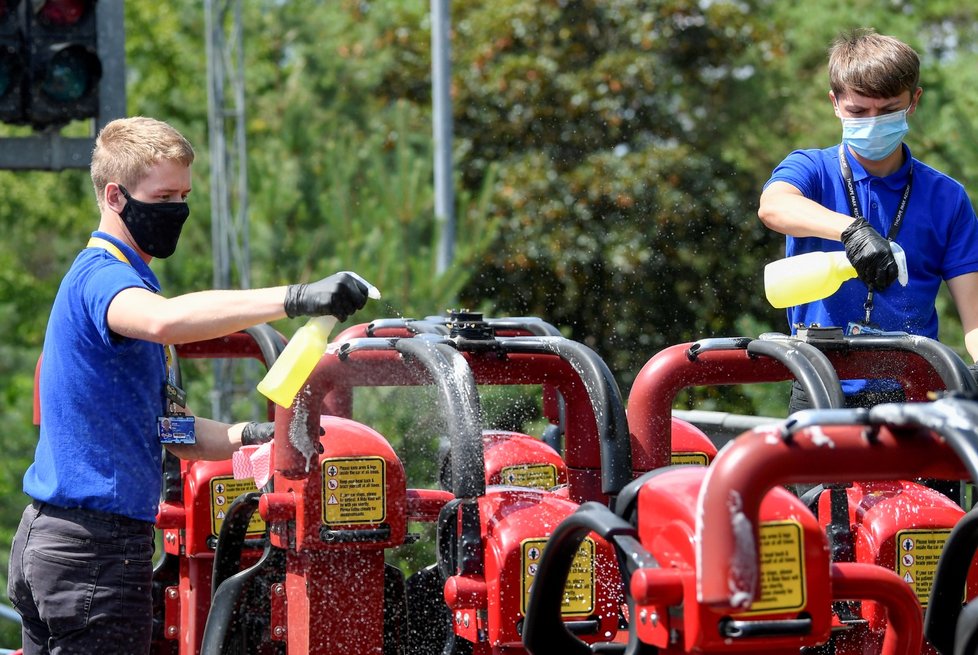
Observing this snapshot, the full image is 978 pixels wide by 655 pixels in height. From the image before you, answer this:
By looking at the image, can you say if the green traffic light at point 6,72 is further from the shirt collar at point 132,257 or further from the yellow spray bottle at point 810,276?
the yellow spray bottle at point 810,276

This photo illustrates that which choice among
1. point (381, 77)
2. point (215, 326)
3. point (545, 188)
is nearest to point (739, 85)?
point (545, 188)

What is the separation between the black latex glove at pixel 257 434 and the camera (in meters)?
3.37

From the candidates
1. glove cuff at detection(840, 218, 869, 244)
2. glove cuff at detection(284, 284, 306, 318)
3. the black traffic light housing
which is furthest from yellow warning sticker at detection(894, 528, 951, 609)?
the black traffic light housing

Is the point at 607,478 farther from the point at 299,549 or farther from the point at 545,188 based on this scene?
the point at 545,188

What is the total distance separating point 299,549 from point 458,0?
1605 centimetres

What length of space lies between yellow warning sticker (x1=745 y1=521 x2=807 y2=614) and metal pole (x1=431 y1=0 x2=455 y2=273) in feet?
26.9

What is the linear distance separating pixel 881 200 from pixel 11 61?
409 centimetres

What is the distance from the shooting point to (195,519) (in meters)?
4.15

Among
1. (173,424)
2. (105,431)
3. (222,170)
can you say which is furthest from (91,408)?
(222,170)

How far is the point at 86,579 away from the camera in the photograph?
9.46 ft

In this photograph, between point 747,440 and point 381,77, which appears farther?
point 381,77

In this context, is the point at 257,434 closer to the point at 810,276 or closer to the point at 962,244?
the point at 810,276

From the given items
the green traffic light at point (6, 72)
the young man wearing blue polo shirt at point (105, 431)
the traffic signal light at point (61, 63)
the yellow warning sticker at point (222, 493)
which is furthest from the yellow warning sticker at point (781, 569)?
the green traffic light at point (6, 72)

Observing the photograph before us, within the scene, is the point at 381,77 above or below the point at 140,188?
above
